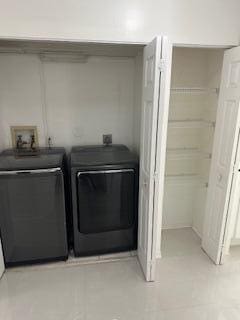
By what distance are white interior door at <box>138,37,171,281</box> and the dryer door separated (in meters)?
0.16

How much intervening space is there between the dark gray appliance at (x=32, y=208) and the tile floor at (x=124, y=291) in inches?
7.9

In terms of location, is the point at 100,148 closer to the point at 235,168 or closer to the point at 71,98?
the point at 71,98

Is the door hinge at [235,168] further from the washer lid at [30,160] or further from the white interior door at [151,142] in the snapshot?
the washer lid at [30,160]

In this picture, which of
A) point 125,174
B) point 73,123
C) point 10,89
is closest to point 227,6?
point 125,174

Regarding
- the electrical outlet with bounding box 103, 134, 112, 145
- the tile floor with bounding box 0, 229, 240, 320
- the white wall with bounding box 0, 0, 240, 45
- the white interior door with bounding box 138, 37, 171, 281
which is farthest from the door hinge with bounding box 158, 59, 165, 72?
the tile floor with bounding box 0, 229, 240, 320

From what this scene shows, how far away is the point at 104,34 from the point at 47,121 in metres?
1.20

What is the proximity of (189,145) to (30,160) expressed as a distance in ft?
5.69

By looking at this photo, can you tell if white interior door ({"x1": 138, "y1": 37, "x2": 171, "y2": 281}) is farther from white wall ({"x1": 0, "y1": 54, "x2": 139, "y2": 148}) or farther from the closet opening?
white wall ({"x1": 0, "y1": 54, "x2": 139, "y2": 148})

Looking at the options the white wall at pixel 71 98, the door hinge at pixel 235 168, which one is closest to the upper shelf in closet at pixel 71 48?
the white wall at pixel 71 98

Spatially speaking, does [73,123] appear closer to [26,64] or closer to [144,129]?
[26,64]

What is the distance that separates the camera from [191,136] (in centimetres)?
263

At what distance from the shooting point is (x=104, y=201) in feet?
7.34

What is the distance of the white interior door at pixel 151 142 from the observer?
62.1 inches

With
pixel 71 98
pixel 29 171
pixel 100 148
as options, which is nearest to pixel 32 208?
pixel 29 171
